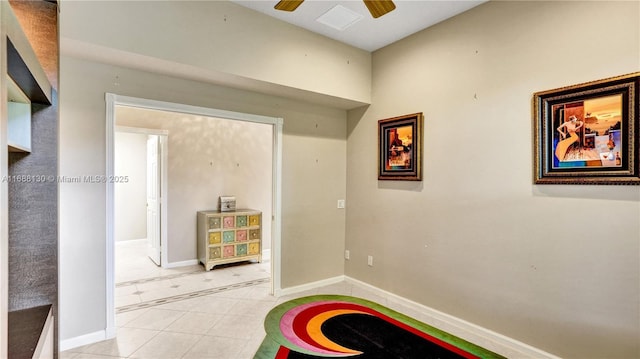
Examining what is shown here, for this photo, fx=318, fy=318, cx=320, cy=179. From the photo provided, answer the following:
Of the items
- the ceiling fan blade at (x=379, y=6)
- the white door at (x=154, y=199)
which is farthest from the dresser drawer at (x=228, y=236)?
the ceiling fan blade at (x=379, y=6)

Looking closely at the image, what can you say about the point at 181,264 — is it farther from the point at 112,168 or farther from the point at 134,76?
the point at 134,76

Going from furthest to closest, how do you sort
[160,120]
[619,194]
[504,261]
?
[160,120], [504,261], [619,194]

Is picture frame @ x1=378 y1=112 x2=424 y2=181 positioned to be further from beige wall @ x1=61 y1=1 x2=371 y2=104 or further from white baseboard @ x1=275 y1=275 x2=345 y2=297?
white baseboard @ x1=275 y1=275 x2=345 y2=297

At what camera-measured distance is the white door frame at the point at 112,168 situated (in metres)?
2.75

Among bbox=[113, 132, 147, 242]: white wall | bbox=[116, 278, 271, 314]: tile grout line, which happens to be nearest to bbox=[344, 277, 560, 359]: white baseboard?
bbox=[116, 278, 271, 314]: tile grout line

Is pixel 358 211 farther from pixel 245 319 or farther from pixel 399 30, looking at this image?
pixel 399 30

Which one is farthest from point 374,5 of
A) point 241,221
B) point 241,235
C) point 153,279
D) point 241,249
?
point 153,279

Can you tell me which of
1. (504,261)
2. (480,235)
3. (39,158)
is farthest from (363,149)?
(39,158)

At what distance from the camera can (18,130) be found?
4.02 ft

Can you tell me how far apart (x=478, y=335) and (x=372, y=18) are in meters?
3.14

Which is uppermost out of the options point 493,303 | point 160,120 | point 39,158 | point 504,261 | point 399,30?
point 399,30

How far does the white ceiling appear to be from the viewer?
2.90 m

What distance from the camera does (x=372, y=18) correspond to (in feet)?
10.3

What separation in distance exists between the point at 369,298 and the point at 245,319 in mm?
1447
